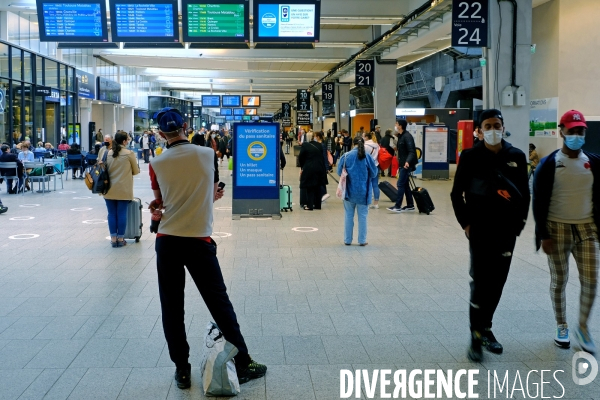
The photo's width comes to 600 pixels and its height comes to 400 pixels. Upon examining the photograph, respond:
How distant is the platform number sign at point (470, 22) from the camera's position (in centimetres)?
1466

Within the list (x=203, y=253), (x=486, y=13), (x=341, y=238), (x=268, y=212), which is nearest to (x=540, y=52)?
(x=486, y=13)

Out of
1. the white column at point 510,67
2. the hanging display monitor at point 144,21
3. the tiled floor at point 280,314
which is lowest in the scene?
the tiled floor at point 280,314

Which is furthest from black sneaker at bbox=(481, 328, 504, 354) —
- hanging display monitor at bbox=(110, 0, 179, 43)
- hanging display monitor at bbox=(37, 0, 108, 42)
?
hanging display monitor at bbox=(37, 0, 108, 42)

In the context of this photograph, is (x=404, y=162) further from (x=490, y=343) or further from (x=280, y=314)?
(x=490, y=343)

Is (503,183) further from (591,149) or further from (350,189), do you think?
(591,149)

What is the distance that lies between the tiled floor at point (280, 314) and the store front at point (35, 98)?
14.6 meters

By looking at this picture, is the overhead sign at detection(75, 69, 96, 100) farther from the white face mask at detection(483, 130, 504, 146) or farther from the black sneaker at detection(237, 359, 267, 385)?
the black sneaker at detection(237, 359, 267, 385)

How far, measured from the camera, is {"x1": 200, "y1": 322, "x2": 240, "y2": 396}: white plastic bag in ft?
14.6

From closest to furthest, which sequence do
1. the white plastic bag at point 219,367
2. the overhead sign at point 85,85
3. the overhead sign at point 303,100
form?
the white plastic bag at point 219,367
the overhead sign at point 85,85
the overhead sign at point 303,100

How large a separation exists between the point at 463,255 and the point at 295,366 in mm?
5402

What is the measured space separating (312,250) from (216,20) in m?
7.73

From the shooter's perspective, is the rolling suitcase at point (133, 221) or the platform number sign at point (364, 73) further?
the platform number sign at point (364, 73)

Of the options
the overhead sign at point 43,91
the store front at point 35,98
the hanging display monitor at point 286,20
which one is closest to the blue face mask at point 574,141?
the hanging display monitor at point 286,20

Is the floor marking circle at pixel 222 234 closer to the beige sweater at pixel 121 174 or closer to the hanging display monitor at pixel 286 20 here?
the beige sweater at pixel 121 174
